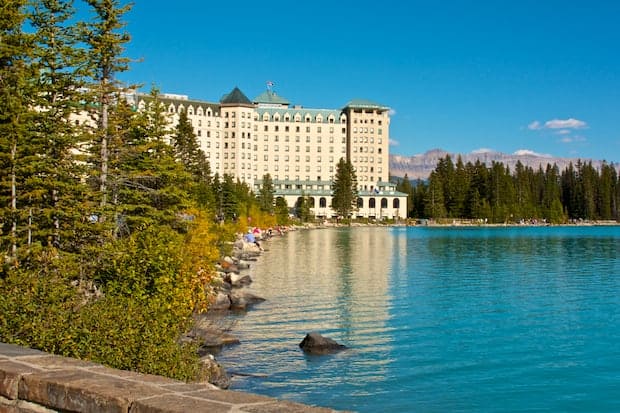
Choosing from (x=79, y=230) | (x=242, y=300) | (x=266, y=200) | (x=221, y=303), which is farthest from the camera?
(x=266, y=200)

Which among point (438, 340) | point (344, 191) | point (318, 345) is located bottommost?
point (438, 340)

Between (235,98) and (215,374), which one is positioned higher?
(235,98)

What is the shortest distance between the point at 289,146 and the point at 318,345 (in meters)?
175

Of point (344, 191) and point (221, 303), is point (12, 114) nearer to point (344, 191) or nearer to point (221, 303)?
point (221, 303)

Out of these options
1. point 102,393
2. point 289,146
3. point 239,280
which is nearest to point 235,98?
point 289,146

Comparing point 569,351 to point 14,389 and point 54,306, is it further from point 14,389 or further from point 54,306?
point 14,389

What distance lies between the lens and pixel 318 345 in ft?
81.4

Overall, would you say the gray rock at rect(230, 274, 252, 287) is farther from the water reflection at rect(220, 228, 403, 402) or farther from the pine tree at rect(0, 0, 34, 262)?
the pine tree at rect(0, 0, 34, 262)

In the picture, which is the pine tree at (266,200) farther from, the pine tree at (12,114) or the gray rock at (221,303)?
the pine tree at (12,114)

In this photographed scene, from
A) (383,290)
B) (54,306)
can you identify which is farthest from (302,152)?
(54,306)

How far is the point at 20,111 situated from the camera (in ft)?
71.4

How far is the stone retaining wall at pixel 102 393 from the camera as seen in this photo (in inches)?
227

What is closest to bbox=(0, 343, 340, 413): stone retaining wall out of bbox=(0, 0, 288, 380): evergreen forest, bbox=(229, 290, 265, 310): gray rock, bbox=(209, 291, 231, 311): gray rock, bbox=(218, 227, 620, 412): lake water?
bbox=(0, 0, 288, 380): evergreen forest

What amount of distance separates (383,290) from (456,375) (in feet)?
72.9
